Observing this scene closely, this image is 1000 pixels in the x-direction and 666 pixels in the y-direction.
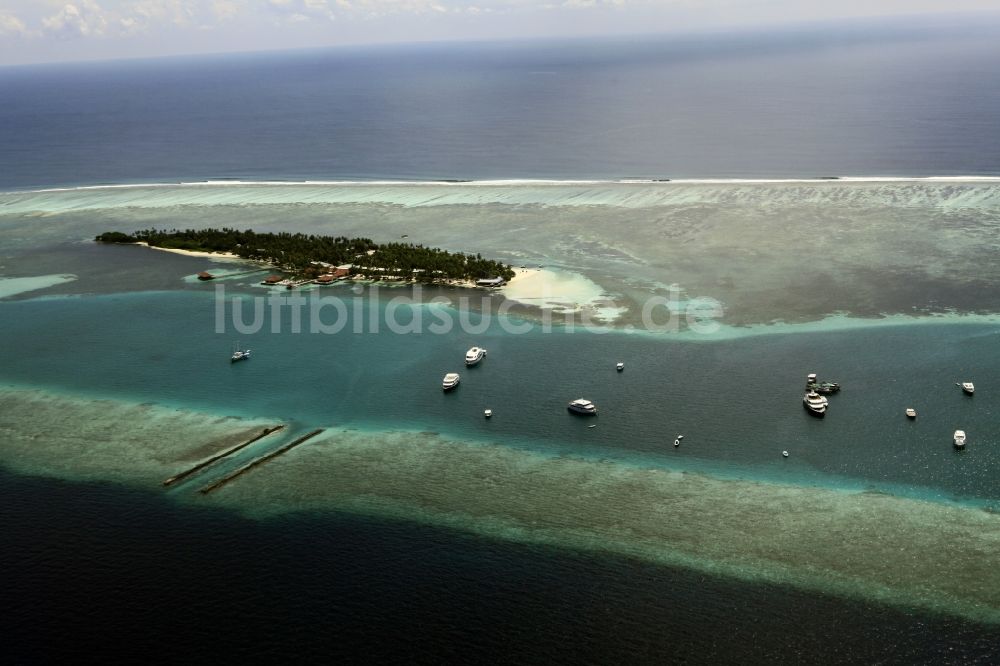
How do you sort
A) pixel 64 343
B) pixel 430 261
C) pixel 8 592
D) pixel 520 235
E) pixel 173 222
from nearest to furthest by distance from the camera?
pixel 8 592, pixel 64 343, pixel 430 261, pixel 520 235, pixel 173 222

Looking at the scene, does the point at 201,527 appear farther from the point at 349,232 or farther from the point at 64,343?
the point at 349,232

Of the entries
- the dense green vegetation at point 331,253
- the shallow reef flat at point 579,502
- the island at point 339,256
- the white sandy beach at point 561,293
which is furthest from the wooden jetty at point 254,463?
the dense green vegetation at point 331,253

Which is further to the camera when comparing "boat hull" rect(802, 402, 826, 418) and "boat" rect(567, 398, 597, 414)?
"boat" rect(567, 398, 597, 414)

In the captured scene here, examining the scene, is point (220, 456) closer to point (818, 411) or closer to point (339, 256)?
point (818, 411)

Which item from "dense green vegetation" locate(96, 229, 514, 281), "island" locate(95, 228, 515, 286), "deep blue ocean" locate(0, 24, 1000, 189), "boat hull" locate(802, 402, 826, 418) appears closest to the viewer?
"boat hull" locate(802, 402, 826, 418)

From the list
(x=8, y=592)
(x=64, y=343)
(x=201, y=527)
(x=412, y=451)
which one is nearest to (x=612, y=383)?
(x=412, y=451)

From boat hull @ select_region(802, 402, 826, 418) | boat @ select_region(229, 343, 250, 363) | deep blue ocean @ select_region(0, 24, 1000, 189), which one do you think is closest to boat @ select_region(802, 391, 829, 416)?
boat hull @ select_region(802, 402, 826, 418)

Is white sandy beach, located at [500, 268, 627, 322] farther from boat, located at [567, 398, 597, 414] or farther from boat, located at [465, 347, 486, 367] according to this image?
boat, located at [567, 398, 597, 414]
